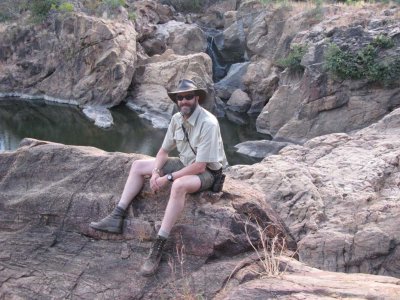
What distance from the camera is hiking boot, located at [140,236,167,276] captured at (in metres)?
4.75

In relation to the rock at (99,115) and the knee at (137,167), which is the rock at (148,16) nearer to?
the rock at (99,115)

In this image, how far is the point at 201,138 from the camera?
4.99 m

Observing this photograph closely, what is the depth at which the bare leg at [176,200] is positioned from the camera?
482cm

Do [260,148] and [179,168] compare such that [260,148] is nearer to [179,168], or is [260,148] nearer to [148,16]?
[179,168]

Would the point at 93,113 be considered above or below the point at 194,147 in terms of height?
above

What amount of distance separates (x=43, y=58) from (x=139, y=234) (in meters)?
25.2

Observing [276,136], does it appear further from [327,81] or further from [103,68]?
[103,68]

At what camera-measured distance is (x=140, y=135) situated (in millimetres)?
21656

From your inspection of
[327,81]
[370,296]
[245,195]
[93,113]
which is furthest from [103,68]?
[370,296]

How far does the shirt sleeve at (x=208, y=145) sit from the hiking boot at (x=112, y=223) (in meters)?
1.06

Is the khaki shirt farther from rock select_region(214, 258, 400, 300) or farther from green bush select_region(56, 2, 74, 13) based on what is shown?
green bush select_region(56, 2, 74, 13)

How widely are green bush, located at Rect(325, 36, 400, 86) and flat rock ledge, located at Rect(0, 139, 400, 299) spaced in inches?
601

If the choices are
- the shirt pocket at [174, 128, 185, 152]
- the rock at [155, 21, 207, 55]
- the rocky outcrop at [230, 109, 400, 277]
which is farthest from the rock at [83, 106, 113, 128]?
the shirt pocket at [174, 128, 185, 152]

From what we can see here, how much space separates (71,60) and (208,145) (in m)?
24.1
